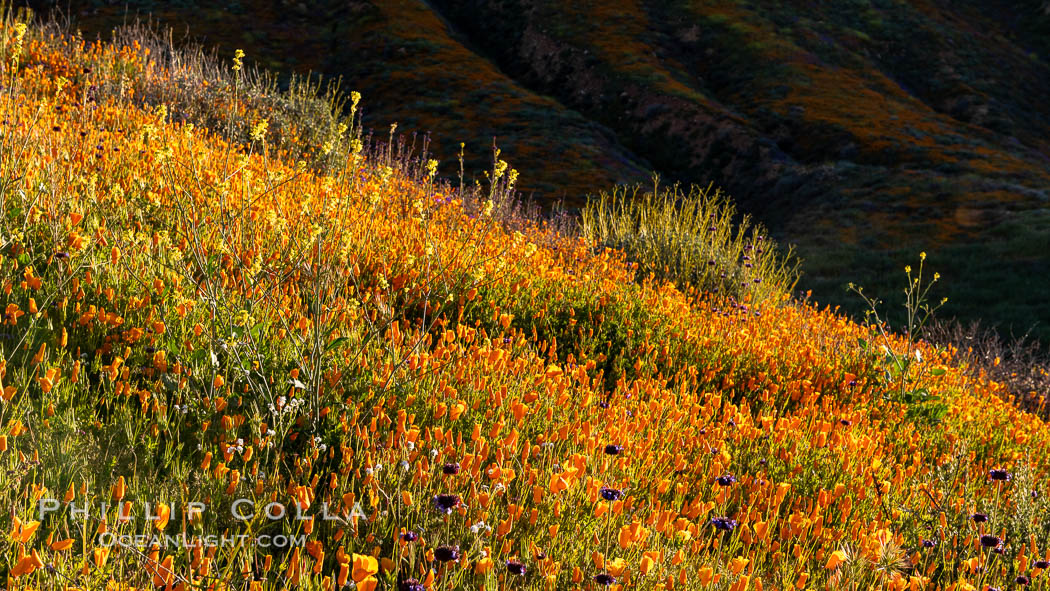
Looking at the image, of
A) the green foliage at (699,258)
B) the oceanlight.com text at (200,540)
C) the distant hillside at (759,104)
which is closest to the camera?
the oceanlight.com text at (200,540)

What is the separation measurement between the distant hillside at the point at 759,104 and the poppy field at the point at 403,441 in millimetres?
10695

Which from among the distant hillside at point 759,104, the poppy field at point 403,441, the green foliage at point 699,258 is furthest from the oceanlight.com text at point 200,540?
the distant hillside at point 759,104

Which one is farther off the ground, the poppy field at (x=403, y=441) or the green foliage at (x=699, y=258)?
the poppy field at (x=403, y=441)

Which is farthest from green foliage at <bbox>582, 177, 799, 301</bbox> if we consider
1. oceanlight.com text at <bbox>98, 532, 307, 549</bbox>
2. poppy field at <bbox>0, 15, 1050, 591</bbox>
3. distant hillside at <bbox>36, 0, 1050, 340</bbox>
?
A: distant hillside at <bbox>36, 0, 1050, 340</bbox>

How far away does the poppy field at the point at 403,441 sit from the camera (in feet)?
6.09

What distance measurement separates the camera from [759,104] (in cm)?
2919

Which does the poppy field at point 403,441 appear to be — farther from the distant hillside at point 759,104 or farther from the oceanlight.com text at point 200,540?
the distant hillside at point 759,104

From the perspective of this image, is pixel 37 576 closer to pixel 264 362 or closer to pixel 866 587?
pixel 264 362

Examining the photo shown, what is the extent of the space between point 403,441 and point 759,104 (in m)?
30.0

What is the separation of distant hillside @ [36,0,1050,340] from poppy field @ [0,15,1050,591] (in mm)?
10695

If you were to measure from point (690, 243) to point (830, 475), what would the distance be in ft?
15.3

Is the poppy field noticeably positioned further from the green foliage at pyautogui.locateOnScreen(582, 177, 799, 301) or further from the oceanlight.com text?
the green foliage at pyautogui.locateOnScreen(582, 177, 799, 301)

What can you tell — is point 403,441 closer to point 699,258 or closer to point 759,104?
point 699,258

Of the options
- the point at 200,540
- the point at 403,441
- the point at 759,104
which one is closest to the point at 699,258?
the point at 403,441
